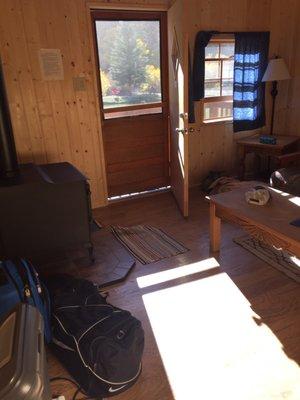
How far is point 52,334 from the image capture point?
1.72 metres

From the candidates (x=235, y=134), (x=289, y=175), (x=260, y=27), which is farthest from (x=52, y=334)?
(x=260, y=27)

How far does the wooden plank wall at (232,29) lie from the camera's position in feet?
11.7

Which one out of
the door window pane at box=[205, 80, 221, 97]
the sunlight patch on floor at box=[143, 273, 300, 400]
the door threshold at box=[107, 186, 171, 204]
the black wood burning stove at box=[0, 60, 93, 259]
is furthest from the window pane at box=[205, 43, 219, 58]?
the sunlight patch on floor at box=[143, 273, 300, 400]

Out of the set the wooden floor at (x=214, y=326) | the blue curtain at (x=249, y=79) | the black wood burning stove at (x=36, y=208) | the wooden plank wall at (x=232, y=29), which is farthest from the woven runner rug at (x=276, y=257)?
the blue curtain at (x=249, y=79)

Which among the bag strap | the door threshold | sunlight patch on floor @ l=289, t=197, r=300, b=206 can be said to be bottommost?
the door threshold

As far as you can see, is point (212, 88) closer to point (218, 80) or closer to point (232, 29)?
point (218, 80)

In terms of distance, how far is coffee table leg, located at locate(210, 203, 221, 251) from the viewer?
248 cm

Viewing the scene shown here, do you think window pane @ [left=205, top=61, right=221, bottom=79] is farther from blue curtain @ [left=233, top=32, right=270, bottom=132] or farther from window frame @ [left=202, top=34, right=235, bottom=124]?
blue curtain @ [left=233, top=32, right=270, bottom=132]

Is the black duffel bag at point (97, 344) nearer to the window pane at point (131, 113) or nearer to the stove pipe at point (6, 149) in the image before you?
the stove pipe at point (6, 149)

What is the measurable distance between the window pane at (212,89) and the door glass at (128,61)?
2.05ft

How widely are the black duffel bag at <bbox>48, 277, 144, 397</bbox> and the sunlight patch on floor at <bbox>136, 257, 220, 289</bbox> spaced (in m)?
0.52

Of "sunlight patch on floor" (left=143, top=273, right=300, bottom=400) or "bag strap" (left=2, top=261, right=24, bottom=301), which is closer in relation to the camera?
"sunlight patch on floor" (left=143, top=273, right=300, bottom=400)

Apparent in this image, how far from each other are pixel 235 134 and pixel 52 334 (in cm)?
335

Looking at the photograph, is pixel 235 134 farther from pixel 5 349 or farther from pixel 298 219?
pixel 5 349
